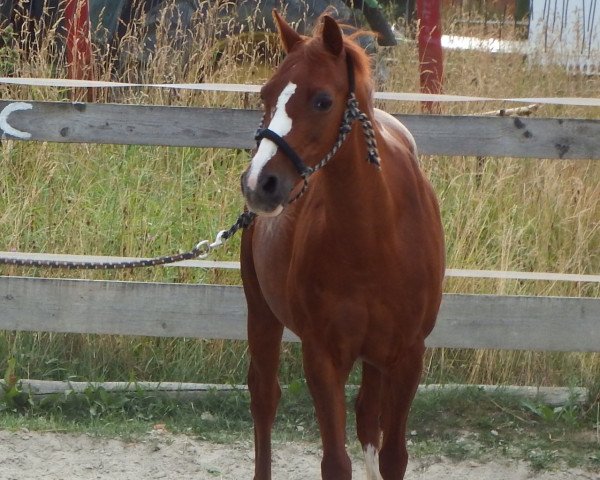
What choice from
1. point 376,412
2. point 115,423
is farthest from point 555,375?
point 115,423

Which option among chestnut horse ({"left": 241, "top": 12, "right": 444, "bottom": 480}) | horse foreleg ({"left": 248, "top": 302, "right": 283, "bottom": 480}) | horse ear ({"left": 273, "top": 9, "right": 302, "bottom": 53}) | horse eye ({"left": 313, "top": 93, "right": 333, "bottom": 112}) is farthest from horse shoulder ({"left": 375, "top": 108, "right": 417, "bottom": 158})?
horse foreleg ({"left": 248, "top": 302, "right": 283, "bottom": 480})

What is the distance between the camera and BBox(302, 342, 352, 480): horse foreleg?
3.20 meters

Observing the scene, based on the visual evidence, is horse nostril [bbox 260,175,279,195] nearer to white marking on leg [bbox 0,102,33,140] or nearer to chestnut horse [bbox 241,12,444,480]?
chestnut horse [bbox 241,12,444,480]

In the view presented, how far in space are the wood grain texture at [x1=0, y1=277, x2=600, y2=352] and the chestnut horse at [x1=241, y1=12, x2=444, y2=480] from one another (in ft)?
3.61

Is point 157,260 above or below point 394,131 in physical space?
below

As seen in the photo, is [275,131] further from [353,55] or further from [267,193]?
[353,55]

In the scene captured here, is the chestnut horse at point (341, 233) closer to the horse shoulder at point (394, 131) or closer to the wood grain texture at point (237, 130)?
the horse shoulder at point (394, 131)

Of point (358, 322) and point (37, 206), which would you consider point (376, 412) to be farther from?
point (37, 206)

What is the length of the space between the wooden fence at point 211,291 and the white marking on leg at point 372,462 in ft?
3.29

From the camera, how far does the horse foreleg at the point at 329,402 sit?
3.20m

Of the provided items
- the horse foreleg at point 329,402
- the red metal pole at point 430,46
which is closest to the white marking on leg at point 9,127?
the horse foreleg at point 329,402

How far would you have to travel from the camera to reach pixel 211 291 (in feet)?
15.6

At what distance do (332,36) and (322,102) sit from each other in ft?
0.65

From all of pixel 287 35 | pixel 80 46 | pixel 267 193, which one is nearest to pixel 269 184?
pixel 267 193
